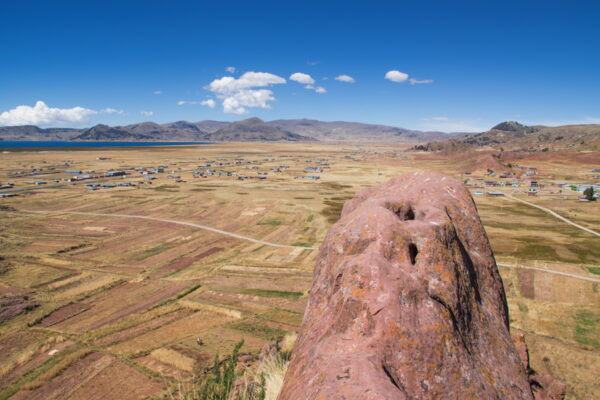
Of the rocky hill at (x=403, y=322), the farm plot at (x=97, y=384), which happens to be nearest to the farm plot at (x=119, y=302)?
the farm plot at (x=97, y=384)

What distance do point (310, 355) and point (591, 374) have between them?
25791 mm

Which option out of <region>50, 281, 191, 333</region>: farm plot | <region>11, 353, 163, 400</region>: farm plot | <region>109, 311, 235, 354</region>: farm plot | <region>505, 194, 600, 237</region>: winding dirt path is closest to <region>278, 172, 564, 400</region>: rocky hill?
<region>11, 353, 163, 400</region>: farm plot

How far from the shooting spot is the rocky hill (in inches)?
263

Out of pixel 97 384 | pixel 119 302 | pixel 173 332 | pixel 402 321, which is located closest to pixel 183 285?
pixel 119 302

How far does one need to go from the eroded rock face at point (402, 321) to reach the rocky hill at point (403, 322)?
0.08 ft

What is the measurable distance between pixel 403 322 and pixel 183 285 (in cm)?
3600

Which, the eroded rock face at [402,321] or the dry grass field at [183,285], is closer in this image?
the eroded rock face at [402,321]

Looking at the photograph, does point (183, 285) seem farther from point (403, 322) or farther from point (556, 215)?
point (556, 215)

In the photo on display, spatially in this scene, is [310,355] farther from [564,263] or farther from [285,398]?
[564,263]

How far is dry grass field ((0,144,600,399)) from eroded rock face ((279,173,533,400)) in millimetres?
14010

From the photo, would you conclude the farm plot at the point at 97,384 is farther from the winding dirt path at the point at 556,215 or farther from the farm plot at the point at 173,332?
the winding dirt path at the point at 556,215

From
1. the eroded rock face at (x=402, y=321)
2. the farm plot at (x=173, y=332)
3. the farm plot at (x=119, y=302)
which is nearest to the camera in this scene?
the eroded rock face at (x=402, y=321)

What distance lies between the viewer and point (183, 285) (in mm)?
38500

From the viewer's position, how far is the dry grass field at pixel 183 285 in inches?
933
